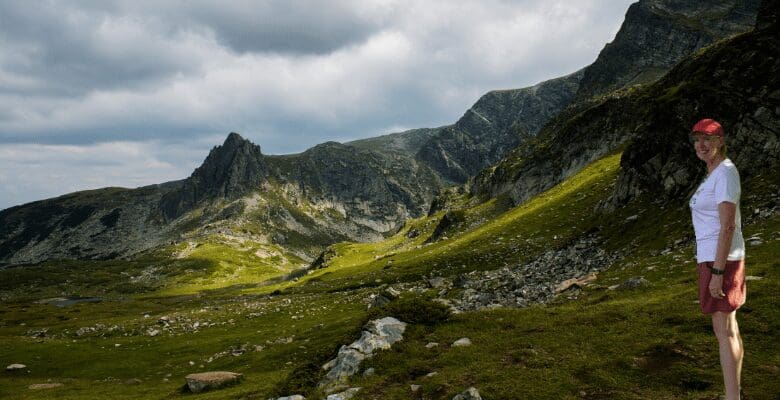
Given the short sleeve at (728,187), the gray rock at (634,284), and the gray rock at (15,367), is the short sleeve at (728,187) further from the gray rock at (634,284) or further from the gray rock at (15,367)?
the gray rock at (15,367)

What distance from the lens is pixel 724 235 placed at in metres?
8.63

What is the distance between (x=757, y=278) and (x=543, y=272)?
2738 centimetres

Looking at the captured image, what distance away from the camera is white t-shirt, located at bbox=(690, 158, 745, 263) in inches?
338

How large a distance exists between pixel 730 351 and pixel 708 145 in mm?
4508

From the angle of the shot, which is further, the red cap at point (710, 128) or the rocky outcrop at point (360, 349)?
the rocky outcrop at point (360, 349)

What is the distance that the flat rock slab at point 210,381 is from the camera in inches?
1260

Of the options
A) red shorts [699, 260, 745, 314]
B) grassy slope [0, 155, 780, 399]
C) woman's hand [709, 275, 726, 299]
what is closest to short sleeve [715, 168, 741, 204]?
red shorts [699, 260, 745, 314]

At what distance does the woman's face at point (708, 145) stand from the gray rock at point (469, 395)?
8931mm

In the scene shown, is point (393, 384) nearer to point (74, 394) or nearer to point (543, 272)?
point (543, 272)

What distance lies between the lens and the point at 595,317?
18.4m

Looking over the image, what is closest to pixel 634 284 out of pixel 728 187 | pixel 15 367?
pixel 728 187

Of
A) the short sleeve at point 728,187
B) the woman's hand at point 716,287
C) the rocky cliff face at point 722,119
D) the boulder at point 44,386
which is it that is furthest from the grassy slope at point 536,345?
the short sleeve at point 728,187

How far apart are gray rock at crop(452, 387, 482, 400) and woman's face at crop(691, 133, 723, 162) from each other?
8.93m

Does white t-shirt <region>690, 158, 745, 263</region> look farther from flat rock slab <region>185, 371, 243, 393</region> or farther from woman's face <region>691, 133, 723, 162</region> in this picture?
flat rock slab <region>185, 371, 243, 393</region>
